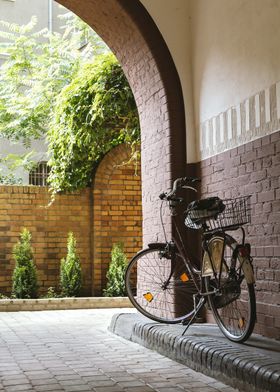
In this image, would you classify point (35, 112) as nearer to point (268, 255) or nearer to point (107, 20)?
point (107, 20)

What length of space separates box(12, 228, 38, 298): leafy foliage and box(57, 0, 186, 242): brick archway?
11.2 ft

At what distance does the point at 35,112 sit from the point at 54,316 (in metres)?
5.89

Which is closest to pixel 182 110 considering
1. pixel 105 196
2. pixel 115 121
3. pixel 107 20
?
pixel 107 20

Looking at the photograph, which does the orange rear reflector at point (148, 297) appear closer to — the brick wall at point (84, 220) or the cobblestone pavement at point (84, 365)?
the cobblestone pavement at point (84, 365)

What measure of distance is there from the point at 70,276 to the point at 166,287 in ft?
14.1

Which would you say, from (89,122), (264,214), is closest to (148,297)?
(264,214)

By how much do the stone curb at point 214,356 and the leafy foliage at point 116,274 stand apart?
151 inches

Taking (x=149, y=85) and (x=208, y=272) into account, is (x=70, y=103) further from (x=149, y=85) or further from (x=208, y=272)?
(x=208, y=272)

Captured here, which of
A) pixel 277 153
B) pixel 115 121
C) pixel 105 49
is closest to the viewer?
pixel 277 153

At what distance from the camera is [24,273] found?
9000 mm

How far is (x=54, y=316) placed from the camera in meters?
7.57

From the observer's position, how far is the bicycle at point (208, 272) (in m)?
4.22

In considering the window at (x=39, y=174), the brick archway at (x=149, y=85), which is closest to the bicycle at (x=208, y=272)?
the brick archway at (x=149, y=85)

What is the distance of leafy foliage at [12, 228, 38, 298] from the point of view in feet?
29.4
